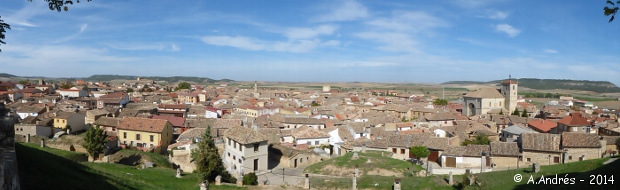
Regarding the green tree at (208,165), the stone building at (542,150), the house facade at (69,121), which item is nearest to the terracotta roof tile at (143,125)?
the house facade at (69,121)

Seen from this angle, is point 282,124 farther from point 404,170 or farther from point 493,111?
point 493,111

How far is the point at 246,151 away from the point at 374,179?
33.1 feet

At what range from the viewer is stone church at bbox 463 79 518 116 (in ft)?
250

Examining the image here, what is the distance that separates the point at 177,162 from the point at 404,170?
1909cm

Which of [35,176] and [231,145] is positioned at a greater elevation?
[35,176]

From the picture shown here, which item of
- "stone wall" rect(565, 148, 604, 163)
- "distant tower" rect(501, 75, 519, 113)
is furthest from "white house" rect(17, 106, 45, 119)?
"distant tower" rect(501, 75, 519, 113)

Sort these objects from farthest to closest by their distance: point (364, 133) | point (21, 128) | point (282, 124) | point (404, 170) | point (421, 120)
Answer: point (421, 120)
point (282, 124)
point (364, 133)
point (21, 128)
point (404, 170)

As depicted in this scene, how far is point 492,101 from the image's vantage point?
252 ft

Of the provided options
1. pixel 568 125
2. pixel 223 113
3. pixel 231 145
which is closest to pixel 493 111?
pixel 568 125

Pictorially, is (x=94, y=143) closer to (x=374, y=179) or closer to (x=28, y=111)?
(x=374, y=179)

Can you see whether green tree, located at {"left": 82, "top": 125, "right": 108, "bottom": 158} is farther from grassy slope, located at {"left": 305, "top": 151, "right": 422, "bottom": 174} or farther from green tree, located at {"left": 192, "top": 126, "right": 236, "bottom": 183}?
grassy slope, located at {"left": 305, "top": 151, "right": 422, "bottom": 174}

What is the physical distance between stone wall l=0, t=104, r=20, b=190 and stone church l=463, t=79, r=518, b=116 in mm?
79812

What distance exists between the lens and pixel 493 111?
74.6 meters

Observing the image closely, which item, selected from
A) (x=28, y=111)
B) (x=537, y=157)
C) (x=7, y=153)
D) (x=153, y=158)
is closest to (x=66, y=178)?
(x=7, y=153)
